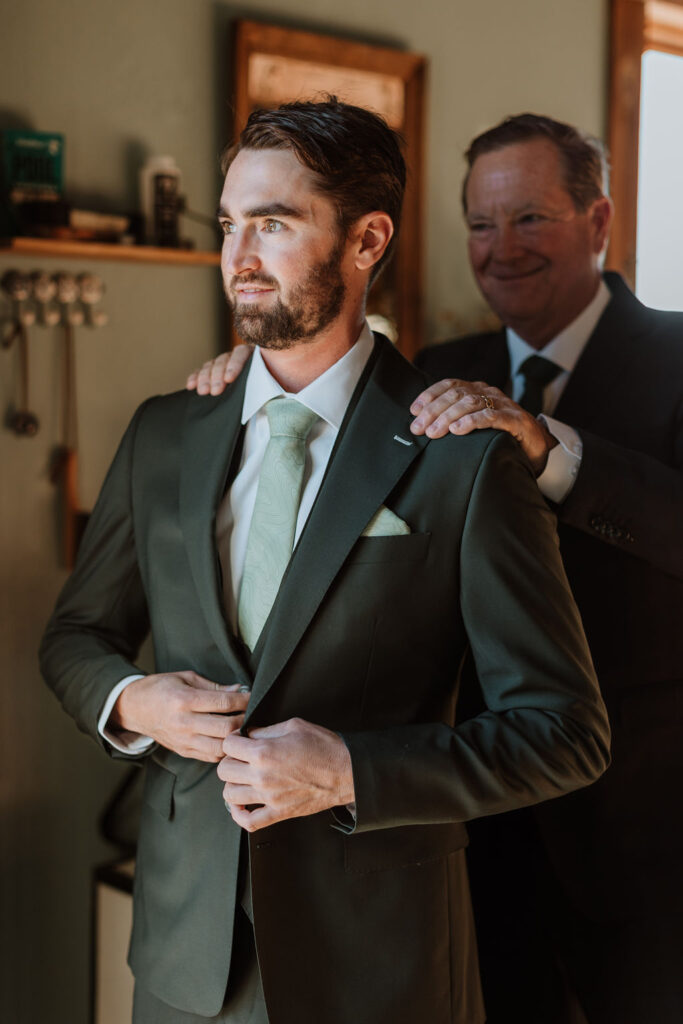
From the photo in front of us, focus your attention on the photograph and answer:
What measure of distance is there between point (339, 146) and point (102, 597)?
0.78 meters

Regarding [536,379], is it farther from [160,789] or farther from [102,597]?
[160,789]

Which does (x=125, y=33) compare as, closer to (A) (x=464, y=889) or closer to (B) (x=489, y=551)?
(B) (x=489, y=551)

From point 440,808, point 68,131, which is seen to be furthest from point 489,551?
point 68,131

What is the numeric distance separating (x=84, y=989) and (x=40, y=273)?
1857 millimetres

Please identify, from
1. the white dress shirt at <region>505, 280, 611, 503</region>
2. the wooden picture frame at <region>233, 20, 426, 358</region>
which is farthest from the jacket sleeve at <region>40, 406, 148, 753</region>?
the wooden picture frame at <region>233, 20, 426, 358</region>

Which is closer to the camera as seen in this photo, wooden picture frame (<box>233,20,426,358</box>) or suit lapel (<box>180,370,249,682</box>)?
suit lapel (<box>180,370,249,682</box>)

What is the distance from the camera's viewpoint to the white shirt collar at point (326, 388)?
1574 mm

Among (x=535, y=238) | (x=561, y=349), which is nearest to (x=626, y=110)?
(x=535, y=238)

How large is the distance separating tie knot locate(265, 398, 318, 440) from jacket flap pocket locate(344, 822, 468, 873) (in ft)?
1.86

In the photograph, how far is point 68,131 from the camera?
265 cm

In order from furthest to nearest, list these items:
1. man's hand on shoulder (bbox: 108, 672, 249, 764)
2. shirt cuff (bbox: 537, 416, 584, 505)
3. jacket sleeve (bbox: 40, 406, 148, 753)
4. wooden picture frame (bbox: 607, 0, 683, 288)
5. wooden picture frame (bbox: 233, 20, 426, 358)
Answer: wooden picture frame (bbox: 607, 0, 683, 288)
wooden picture frame (bbox: 233, 20, 426, 358)
shirt cuff (bbox: 537, 416, 584, 505)
jacket sleeve (bbox: 40, 406, 148, 753)
man's hand on shoulder (bbox: 108, 672, 249, 764)

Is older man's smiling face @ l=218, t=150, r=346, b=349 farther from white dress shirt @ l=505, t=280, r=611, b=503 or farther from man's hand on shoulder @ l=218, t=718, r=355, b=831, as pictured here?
white dress shirt @ l=505, t=280, r=611, b=503

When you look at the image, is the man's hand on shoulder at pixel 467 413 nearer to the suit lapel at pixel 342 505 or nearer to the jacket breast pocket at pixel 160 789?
the suit lapel at pixel 342 505

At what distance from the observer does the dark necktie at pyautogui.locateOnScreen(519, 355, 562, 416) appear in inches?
87.4
